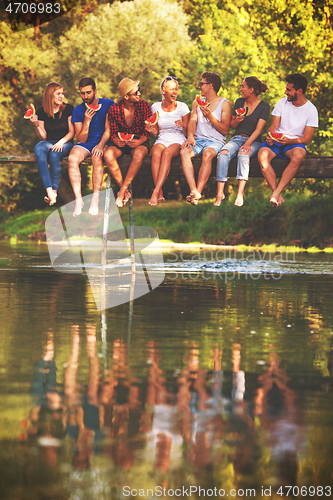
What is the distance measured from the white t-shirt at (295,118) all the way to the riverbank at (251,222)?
2069 centimetres

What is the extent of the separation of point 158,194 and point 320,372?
9161 millimetres

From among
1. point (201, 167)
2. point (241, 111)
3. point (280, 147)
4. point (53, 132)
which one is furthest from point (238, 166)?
point (53, 132)

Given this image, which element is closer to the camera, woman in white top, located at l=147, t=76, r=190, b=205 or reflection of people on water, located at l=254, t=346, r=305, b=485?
reflection of people on water, located at l=254, t=346, r=305, b=485

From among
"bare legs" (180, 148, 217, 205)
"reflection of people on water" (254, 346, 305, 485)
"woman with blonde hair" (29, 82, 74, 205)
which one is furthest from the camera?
"woman with blonde hair" (29, 82, 74, 205)

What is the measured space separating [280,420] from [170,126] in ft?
37.3

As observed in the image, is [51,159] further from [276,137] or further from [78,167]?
[276,137]

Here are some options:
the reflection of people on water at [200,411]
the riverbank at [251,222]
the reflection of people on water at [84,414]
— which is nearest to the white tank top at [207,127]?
the reflection of people on water at [200,411]

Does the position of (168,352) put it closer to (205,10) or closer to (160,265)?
(160,265)

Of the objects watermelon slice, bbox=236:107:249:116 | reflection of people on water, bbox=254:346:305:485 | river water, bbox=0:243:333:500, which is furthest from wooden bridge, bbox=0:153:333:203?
reflection of people on water, bbox=254:346:305:485

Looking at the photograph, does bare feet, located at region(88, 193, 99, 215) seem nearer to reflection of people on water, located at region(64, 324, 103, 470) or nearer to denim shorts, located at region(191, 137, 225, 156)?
denim shorts, located at region(191, 137, 225, 156)

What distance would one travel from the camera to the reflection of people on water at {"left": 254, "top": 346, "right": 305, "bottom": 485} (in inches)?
194

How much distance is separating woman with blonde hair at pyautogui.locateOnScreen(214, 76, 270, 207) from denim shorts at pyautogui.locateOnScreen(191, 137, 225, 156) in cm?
16

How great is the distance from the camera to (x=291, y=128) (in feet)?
53.1

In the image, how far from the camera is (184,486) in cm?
456
